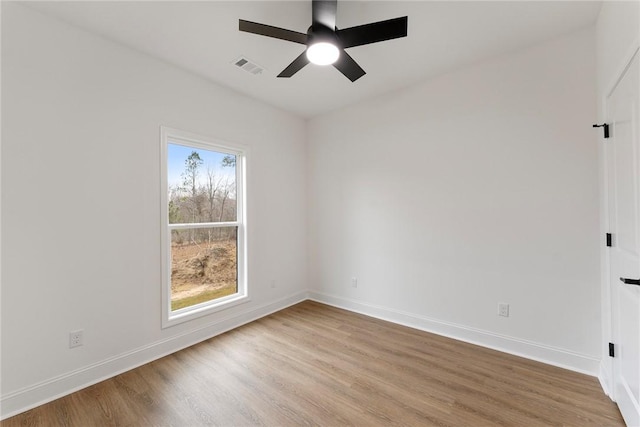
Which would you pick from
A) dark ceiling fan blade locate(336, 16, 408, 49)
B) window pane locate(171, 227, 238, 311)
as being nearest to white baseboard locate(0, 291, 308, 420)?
window pane locate(171, 227, 238, 311)

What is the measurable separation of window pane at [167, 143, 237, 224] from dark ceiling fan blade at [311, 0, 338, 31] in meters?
1.89

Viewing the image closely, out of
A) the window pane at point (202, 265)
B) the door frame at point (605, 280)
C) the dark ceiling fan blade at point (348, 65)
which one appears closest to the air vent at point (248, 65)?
the dark ceiling fan blade at point (348, 65)

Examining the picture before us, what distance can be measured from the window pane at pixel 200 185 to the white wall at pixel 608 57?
132 inches

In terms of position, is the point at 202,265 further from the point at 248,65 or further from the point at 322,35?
the point at 322,35

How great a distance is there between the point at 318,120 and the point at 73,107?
2.81m

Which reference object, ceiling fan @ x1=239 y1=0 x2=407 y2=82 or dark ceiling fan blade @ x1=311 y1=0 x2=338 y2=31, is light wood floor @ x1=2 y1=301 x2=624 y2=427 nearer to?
ceiling fan @ x1=239 y1=0 x2=407 y2=82

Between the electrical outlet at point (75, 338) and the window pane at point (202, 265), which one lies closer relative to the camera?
the electrical outlet at point (75, 338)

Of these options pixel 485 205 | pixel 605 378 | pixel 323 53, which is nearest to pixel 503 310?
pixel 605 378

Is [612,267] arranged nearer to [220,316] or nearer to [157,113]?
[220,316]

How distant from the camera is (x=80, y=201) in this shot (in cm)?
210

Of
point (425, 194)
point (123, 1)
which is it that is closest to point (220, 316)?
point (425, 194)

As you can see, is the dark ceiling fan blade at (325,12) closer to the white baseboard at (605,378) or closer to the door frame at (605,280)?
the door frame at (605,280)

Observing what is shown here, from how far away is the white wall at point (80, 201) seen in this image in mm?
1827

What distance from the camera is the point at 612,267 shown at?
1846 mm
